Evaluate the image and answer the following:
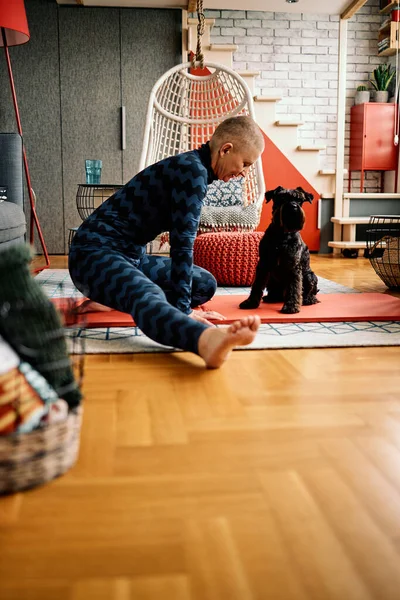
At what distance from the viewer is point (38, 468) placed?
35.2 inches

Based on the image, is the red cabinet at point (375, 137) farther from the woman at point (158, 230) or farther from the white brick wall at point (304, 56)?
the woman at point (158, 230)

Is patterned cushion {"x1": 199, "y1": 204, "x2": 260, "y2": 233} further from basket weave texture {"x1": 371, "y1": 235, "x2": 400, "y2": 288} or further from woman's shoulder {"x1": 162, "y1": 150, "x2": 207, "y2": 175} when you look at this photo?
woman's shoulder {"x1": 162, "y1": 150, "x2": 207, "y2": 175}

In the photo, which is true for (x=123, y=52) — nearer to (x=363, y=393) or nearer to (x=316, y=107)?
(x=316, y=107)

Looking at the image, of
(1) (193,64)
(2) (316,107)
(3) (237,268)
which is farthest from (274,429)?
(2) (316,107)

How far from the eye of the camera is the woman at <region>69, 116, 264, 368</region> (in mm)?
1591

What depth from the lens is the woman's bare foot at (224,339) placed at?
1.40 meters

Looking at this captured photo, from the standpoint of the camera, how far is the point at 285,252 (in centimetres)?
231

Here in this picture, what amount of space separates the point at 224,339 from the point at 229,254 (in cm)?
167

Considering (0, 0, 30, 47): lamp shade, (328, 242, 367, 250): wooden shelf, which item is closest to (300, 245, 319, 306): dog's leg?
(0, 0, 30, 47): lamp shade

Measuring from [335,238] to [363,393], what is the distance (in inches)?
152

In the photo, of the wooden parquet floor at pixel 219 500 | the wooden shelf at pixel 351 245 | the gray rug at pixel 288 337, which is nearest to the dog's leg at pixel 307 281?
the gray rug at pixel 288 337

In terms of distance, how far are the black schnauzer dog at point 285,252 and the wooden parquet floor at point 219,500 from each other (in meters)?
0.88

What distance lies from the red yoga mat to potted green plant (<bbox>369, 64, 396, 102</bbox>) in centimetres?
351

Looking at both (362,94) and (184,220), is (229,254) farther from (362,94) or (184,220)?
(362,94)
